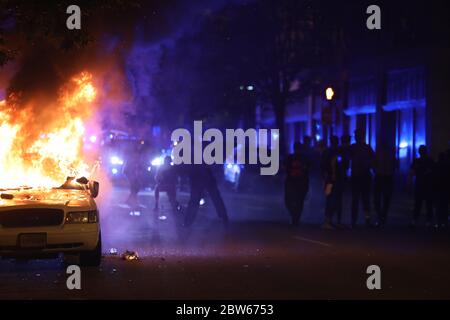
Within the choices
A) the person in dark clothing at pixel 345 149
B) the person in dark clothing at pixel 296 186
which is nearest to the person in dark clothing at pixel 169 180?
the person in dark clothing at pixel 296 186

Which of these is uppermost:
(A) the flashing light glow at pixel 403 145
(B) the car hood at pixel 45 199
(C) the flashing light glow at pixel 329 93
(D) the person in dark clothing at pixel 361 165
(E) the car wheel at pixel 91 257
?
(C) the flashing light glow at pixel 329 93

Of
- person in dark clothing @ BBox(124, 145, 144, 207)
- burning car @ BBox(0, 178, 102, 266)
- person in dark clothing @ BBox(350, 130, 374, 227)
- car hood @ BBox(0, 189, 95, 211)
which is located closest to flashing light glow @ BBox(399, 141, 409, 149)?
person in dark clothing @ BBox(124, 145, 144, 207)

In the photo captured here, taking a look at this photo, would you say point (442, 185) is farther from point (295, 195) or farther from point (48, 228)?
point (48, 228)

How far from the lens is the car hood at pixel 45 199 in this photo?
1106 centimetres

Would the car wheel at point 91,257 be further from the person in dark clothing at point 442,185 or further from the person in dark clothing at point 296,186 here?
the person in dark clothing at point 442,185

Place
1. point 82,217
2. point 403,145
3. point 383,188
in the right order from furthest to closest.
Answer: point 403,145 < point 383,188 < point 82,217

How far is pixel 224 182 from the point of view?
117ft

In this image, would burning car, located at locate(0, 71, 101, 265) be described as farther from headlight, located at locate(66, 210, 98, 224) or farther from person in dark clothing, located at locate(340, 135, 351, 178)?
person in dark clothing, located at locate(340, 135, 351, 178)

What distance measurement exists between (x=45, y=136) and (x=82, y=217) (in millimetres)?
5005

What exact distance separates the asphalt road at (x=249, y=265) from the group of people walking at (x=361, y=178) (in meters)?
0.58

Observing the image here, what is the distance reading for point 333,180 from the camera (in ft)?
57.1

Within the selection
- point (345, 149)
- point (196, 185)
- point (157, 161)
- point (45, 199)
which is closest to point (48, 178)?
point (45, 199)

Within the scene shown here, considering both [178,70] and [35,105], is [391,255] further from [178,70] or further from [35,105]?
[178,70]

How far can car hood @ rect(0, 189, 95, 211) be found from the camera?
36.3ft
